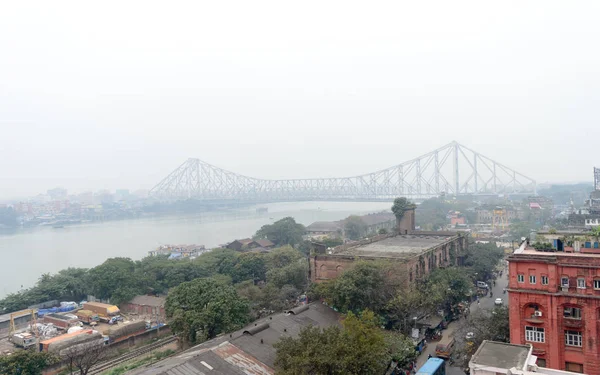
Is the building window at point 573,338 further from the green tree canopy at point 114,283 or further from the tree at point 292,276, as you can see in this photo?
the green tree canopy at point 114,283

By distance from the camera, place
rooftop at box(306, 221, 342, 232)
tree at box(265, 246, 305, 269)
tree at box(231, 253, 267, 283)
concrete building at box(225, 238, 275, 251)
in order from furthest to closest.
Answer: rooftop at box(306, 221, 342, 232) → concrete building at box(225, 238, 275, 251) → tree at box(265, 246, 305, 269) → tree at box(231, 253, 267, 283)

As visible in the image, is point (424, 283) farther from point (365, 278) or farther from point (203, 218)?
point (203, 218)

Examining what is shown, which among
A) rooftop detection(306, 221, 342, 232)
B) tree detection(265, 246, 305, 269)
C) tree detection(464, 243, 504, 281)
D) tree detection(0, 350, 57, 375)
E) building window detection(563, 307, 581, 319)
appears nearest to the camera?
building window detection(563, 307, 581, 319)

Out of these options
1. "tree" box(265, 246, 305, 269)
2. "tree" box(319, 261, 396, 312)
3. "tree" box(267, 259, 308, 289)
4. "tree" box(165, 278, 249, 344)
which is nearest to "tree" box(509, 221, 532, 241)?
"tree" box(265, 246, 305, 269)

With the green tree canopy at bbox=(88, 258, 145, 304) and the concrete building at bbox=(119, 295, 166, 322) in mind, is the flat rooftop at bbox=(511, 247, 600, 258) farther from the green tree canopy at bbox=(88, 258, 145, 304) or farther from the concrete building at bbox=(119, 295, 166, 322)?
the green tree canopy at bbox=(88, 258, 145, 304)

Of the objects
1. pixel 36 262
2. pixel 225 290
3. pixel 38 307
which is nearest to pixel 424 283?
pixel 225 290

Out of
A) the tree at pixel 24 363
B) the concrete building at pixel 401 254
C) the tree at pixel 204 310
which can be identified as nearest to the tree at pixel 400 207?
the concrete building at pixel 401 254

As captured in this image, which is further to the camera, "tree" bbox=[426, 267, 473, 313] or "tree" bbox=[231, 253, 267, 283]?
"tree" bbox=[231, 253, 267, 283]

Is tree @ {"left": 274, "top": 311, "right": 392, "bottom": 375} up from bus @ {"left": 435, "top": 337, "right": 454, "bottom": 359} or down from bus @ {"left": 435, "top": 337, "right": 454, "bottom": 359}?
up
